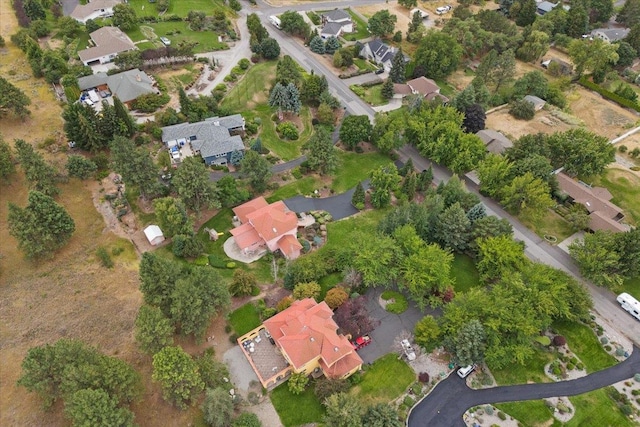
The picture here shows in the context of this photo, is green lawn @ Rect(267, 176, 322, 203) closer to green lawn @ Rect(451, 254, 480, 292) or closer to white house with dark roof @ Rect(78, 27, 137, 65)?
green lawn @ Rect(451, 254, 480, 292)

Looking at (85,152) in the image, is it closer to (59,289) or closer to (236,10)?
(59,289)

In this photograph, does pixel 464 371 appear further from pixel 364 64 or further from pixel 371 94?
pixel 364 64

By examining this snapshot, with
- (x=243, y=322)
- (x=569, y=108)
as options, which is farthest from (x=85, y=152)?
(x=569, y=108)

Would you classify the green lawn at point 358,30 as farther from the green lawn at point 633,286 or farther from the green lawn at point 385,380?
the green lawn at point 385,380

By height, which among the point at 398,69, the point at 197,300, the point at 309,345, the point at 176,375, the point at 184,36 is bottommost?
the point at 184,36

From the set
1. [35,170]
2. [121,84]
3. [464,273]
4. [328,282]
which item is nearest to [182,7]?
[121,84]

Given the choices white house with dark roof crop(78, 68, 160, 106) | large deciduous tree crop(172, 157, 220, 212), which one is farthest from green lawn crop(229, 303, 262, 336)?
white house with dark roof crop(78, 68, 160, 106)
